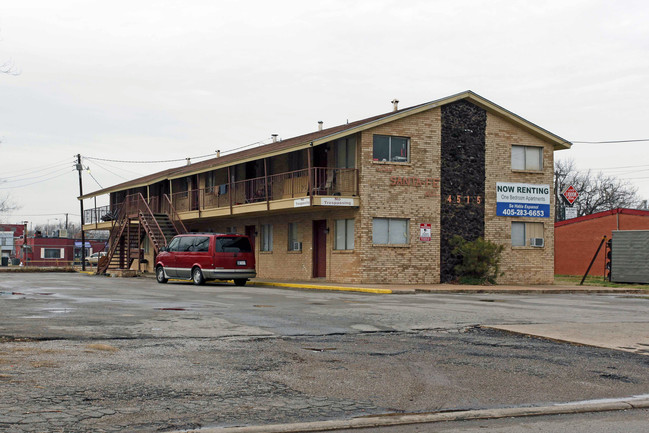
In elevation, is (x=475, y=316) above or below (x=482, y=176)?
below

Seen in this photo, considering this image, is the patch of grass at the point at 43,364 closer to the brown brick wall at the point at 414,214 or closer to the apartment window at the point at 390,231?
the brown brick wall at the point at 414,214

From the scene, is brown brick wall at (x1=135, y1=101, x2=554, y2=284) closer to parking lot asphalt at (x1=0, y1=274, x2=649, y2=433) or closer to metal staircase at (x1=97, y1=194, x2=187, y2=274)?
metal staircase at (x1=97, y1=194, x2=187, y2=274)

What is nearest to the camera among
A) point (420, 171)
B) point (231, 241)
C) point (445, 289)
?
point (445, 289)

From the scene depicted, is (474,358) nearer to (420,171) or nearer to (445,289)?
(445,289)

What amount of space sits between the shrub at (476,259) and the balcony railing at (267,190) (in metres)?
4.90

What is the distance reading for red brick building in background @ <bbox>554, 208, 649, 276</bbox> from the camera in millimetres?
39531

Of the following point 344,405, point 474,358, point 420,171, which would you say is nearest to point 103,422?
point 344,405

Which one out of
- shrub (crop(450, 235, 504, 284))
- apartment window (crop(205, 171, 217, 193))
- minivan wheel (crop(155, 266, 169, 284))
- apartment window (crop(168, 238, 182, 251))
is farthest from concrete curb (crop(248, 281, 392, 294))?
apartment window (crop(205, 171, 217, 193))

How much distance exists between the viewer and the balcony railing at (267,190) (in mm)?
29016

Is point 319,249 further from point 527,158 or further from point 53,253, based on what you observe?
point 53,253

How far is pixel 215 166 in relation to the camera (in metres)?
35.4

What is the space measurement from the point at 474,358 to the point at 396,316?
15.9 ft

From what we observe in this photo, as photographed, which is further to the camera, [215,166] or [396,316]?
[215,166]

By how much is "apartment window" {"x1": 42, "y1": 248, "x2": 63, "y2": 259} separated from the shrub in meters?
65.6
